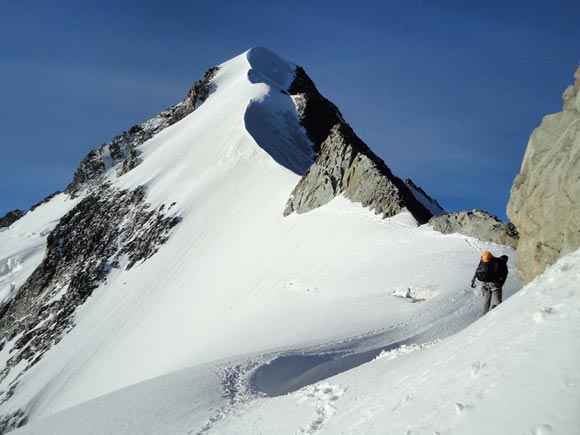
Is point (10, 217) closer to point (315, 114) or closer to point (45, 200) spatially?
point (45, 200)

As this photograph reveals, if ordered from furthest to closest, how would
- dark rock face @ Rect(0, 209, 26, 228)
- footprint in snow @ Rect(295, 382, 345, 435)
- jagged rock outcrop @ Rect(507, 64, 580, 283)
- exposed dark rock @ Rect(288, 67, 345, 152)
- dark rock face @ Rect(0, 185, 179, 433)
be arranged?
dark rock face @ Rect(0, 209, 26, 228)
exposed dark rock @ Rect(288, 67, 345, 152)
dark rock face @ Rect(0, 185, 179, 433)
jagged rock outcrop @ Rect(507, 64, 580, 283)
footprint in snow @ Rect(295, 382, 345, 435)

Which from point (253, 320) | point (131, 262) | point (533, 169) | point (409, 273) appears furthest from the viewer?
point (131, 262)

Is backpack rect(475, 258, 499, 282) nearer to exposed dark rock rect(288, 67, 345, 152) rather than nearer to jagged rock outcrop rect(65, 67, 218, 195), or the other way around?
exposed dark rock rect(288, 67, 345, 152)

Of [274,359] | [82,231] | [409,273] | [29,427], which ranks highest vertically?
[82,231]

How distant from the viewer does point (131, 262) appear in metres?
48.8

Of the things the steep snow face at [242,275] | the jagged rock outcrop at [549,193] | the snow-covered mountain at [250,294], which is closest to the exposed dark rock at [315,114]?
the snow-covered mountain at [250,294]

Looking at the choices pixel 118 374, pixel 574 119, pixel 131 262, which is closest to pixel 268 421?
pixel 574 119

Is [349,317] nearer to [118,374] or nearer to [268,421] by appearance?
[268,421]

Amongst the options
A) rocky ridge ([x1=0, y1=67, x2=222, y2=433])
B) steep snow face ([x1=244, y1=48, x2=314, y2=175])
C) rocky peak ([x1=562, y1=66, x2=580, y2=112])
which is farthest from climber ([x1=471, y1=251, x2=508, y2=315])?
steep snow face ([x1=244, y1=48, x2=314, y2=175])

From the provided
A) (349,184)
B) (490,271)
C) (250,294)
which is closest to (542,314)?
(490,271)

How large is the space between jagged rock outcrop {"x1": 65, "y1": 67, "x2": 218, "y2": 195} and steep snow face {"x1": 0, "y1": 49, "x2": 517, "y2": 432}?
15.6 m

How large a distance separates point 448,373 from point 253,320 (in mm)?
17115

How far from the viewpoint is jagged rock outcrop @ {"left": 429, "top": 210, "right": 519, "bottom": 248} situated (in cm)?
2212

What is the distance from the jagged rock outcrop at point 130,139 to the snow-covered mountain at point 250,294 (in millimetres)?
501
